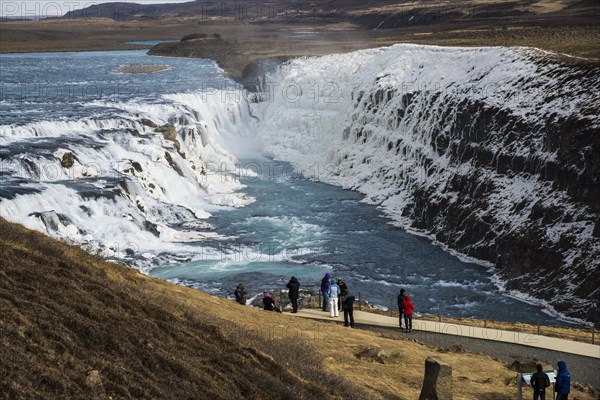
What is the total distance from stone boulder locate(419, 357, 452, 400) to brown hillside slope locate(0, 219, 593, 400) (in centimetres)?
96


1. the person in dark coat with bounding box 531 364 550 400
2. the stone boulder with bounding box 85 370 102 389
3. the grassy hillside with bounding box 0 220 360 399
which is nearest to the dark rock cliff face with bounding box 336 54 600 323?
the person in dark coat with bounding box 531 364 550 400

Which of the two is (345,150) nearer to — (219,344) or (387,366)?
(387,366)

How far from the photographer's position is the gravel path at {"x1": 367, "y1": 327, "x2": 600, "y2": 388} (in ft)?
61.7

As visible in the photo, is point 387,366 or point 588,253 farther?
point 588,253

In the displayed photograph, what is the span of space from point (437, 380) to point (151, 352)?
4.94 m

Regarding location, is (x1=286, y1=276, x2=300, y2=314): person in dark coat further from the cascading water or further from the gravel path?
the cascading water

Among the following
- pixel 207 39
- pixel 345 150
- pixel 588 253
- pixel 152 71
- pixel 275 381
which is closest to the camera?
pixel 275 381

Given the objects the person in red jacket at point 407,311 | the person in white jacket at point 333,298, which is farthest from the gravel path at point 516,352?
the person in white jacket at point 333,298

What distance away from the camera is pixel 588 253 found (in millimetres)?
30000

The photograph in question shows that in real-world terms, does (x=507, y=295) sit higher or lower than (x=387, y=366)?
lower

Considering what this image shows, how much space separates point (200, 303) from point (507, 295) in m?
13.8

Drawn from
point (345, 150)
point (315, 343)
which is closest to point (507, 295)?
point (315, 343)

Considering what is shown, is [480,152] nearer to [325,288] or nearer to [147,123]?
[325,288]

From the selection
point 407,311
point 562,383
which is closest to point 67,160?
point 407,311
